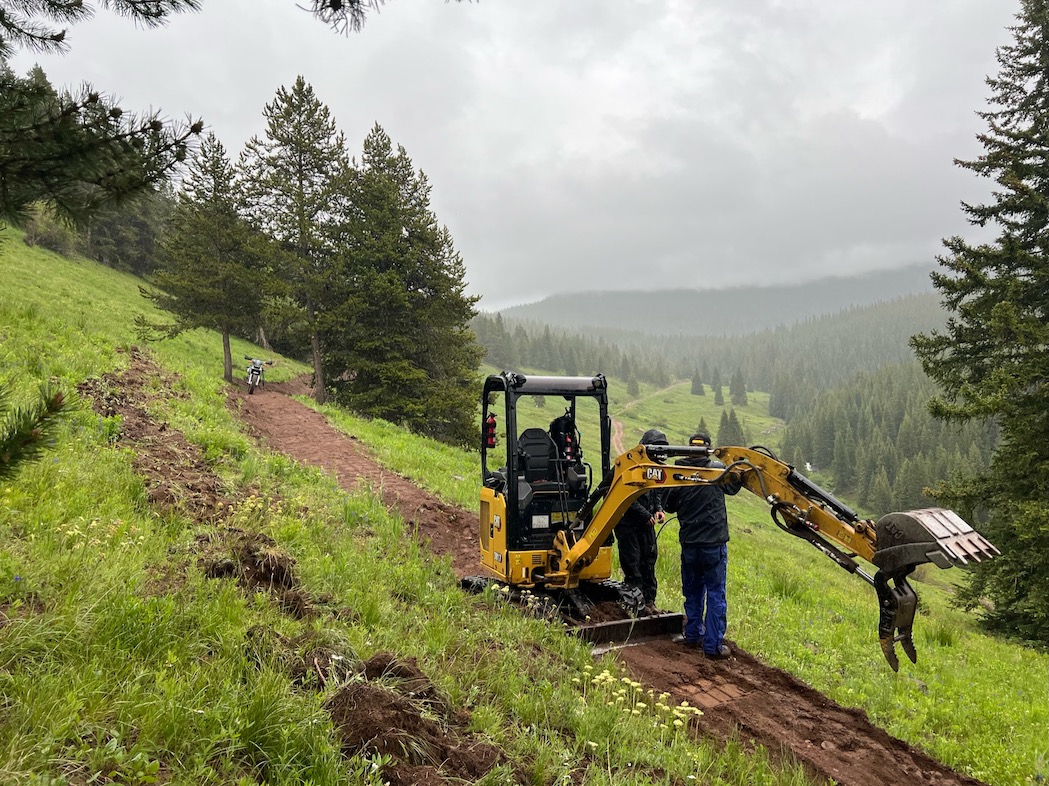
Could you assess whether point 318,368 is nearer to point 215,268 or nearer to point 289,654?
point 215,268

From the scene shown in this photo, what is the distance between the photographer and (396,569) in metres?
7.50

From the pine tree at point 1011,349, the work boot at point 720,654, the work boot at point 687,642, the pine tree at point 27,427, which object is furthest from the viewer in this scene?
the pine tree at point 1011,349

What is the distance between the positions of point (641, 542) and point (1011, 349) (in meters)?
11.8

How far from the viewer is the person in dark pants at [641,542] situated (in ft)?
29.1

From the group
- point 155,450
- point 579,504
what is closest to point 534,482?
Result: point 579,504

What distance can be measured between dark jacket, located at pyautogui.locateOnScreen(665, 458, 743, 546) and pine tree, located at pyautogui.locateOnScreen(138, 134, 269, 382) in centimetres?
2275

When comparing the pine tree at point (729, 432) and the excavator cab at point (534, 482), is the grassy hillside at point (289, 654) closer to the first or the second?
the excavator cab at point (534, 482)

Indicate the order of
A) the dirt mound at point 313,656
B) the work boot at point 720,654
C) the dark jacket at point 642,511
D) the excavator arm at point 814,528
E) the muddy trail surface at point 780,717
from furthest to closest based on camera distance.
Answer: the dark jacket at point 642,511 → the work boot at point 720,654 → the muddy trail surface at point 780,717 → the excavator arm at point 814,528 → the dirt mound at point 313,656

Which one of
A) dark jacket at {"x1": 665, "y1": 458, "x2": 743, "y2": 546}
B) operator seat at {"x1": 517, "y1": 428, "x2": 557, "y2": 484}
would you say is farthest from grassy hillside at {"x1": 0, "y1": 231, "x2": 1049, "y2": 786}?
dark jacket at {"x1": 665, "y1": 458, "x2": 743, "y2": 546}

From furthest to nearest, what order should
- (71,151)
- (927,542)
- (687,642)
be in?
(687,642), (927,542), (71,151)

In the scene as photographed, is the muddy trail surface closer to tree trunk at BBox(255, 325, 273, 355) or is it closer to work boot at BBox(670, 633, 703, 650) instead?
work boot at BBox(670, 633, 703, 650)

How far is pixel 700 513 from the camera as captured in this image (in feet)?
26.2

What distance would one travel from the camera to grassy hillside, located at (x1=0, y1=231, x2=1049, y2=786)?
10.5ft

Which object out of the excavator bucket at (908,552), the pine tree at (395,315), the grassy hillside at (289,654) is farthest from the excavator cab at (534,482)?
the pine tree at (395,315)
